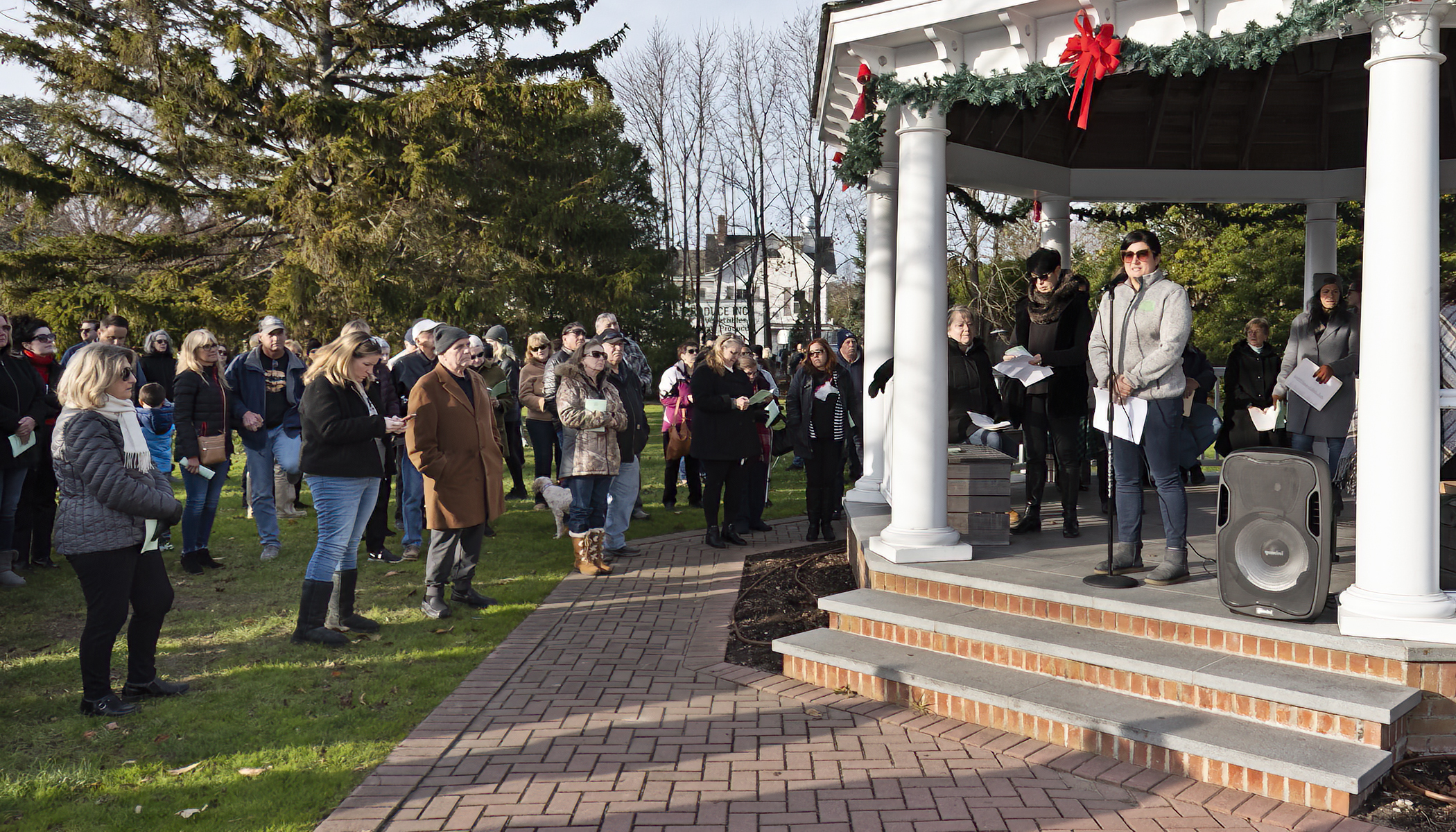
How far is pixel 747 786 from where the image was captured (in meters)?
4.00

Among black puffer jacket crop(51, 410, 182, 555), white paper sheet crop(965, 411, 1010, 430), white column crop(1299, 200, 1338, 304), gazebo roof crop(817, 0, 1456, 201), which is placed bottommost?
black puffer jacket crop(51, 410, 182, 555)

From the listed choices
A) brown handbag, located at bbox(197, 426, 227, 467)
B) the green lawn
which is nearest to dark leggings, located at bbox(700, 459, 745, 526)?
the green lawn

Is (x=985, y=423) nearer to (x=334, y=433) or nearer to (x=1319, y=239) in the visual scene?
(x=334, y=433)

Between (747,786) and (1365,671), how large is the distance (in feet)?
8.57

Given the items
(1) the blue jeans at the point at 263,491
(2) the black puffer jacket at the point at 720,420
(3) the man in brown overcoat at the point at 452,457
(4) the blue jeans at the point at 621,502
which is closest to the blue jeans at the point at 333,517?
(3) the man in brown overcoat at the point at 452,457

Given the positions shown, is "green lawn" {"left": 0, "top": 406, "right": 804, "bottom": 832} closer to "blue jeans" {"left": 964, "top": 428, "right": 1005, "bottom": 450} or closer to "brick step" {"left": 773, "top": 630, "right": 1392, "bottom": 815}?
"brick step" {"left": 773, "top": 630, "right": 1392, "bottom": 815}

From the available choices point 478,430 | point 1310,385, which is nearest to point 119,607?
point 478,430

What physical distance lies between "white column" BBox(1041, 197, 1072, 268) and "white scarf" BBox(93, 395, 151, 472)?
7.77 meters

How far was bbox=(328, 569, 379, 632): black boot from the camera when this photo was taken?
626 cm

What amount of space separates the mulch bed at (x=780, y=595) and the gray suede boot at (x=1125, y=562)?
176cm

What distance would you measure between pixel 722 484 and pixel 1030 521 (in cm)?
301

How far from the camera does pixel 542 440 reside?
1036 centimetres

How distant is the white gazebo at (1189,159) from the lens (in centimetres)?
437

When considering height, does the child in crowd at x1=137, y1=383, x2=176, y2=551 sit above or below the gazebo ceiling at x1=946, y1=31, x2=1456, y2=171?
below
